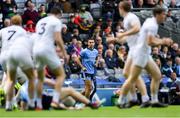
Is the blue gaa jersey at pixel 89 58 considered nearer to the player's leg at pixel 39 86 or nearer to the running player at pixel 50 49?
the player's leg at pixel 39 86

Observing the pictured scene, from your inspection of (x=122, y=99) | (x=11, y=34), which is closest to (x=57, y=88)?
(x=122, y=99)

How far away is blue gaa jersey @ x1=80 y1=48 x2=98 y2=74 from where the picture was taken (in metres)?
26.5

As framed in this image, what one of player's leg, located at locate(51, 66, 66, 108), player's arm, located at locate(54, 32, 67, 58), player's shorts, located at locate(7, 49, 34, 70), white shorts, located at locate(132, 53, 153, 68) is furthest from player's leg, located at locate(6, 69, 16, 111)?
white shorts, located at locate(132, 53, 153, 68)

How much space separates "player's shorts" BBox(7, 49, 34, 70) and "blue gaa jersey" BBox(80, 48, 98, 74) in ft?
28.4

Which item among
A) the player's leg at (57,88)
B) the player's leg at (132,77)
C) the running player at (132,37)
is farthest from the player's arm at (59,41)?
the player's leg at (132,77)

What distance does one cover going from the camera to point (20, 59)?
58.4 feet

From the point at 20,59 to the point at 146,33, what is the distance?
279 cm

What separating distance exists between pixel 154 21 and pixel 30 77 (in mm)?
2965

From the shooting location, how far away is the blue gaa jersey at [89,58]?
26531 millimetres

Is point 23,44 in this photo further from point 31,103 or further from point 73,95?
point 73,95

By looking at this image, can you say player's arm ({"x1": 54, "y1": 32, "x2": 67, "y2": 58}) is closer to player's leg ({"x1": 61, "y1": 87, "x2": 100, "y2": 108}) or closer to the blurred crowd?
player's leg ({"x1": 61, "y1": 87, "x2": 100, "y2": 108})

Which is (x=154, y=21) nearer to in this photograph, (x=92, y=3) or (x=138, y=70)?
(x=138, y=70)

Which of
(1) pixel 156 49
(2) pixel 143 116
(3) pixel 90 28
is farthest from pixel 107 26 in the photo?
(2) pixel 143 116

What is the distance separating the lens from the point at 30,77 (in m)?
17.9
